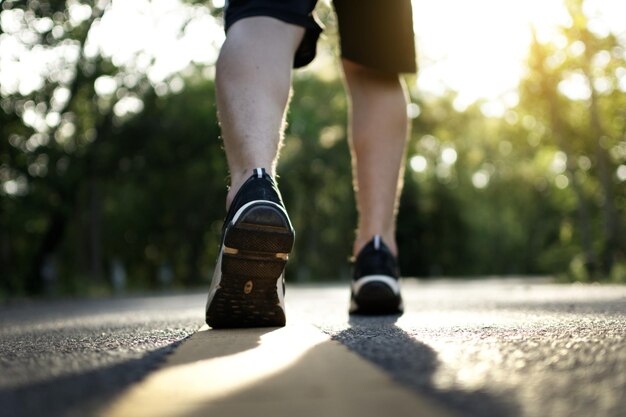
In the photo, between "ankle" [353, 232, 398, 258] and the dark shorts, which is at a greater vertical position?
the dark shorts

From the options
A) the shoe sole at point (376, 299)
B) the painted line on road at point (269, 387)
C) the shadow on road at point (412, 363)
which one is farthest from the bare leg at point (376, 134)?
the painted line on road at point (269, 387)

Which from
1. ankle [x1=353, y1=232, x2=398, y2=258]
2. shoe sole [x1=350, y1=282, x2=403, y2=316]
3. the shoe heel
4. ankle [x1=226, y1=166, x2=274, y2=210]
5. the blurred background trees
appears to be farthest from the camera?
the blurred background trees

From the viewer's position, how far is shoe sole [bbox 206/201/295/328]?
1.95 m

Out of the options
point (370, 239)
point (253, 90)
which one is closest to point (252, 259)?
point (253, 90)

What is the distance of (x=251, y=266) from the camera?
6.46ft

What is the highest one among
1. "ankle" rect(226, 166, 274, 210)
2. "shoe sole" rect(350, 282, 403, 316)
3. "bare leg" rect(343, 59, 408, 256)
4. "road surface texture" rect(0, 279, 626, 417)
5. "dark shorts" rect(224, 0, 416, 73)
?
"dark shorts" rect(224, 0, 416, 73)

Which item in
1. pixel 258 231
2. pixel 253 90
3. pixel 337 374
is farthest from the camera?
pixel 253 90

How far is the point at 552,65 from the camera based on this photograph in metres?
15.6

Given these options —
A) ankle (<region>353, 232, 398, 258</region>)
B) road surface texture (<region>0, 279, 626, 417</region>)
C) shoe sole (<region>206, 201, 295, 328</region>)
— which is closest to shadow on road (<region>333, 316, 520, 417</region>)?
road surface texture (<region>0, 279, 626, 417</region>)

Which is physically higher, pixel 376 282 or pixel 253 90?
pixel 253 90

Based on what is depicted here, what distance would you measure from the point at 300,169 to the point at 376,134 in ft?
106

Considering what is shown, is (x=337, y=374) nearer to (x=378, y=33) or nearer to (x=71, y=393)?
(x=71, y=393)

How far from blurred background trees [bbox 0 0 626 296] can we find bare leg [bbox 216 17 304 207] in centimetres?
369

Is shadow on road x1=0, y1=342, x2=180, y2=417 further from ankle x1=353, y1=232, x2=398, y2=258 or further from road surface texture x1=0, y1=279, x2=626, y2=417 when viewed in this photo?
ankle x1=353, y1=232, x2=398, y2=258
